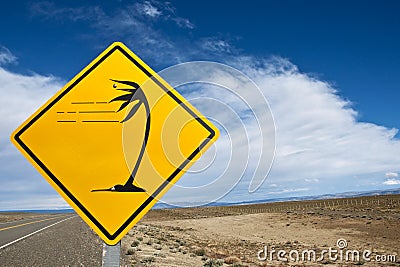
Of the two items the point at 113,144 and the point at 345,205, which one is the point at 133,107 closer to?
the point at 113,144

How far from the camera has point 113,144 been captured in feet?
6.95

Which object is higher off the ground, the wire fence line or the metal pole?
the metal pole

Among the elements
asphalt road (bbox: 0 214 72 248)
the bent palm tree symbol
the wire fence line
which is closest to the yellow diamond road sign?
the bent palm tree symbol

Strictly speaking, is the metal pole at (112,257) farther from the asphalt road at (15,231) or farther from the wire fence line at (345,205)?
the wire fence line at (345,205)

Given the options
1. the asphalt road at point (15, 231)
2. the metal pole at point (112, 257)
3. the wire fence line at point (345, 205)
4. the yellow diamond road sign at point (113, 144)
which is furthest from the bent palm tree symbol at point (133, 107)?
the wire fence line at point (345, 205)

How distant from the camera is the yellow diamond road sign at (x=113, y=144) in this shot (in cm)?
205

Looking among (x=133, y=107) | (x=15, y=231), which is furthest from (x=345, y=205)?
(x=133, y=107)

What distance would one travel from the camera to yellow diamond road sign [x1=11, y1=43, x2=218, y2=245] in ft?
6.72

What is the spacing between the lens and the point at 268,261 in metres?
17.9

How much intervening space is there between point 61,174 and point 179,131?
2.62 feet

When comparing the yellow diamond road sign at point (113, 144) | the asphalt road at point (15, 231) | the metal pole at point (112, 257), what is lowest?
the asphalt road at point (15, 231)

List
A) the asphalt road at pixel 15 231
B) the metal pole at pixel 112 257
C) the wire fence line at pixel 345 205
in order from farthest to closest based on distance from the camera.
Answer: the wire fence line at pixel 345 205
the asphalt road at pixel 15 231
the metal pole at pixel 112 257

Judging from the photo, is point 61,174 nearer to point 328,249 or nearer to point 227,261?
point 227,261

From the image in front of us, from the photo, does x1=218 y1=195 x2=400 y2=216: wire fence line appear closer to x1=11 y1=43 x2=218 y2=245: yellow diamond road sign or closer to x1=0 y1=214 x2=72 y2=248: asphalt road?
x1=0 y1=214 x2=72 y2=248: asphalt road
